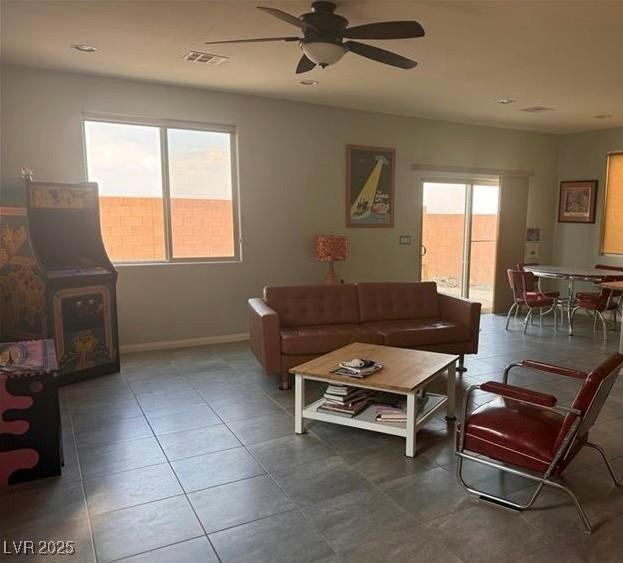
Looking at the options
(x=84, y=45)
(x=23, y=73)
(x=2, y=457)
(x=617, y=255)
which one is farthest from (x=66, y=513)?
(x=617, y=255)

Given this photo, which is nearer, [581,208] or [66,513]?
[66,513]

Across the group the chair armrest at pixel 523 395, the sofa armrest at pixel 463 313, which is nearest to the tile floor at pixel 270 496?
the chair armrest at pixel 523 395

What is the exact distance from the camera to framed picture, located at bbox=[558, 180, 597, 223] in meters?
7.55

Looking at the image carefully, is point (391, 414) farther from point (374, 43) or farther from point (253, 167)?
point (253, 167)

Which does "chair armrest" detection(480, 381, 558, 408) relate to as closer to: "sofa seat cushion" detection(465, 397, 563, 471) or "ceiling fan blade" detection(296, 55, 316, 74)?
"sofa seat cushion" detection(465, 397, 563, 471)

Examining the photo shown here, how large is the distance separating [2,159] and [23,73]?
0.83 m

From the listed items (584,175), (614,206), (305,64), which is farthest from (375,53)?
(584,175)

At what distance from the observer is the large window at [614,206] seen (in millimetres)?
→ 7184

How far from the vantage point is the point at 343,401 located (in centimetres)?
325

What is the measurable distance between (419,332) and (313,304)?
106cm

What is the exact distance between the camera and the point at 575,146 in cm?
780

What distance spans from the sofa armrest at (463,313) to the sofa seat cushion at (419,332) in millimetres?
66

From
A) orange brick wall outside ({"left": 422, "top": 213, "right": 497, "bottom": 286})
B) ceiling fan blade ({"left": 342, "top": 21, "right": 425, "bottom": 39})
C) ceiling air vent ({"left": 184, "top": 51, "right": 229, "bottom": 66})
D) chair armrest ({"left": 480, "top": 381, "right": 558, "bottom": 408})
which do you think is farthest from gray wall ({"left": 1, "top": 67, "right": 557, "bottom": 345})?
chair armrest ({"left": 480, "top": 381, "right": 558, "bottom": 408})

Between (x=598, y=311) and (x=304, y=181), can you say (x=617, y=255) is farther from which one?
(x=304, y=181)
